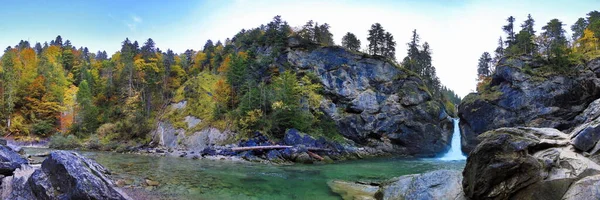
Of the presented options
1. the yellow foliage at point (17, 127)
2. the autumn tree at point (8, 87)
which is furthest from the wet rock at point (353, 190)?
the autumn tree at point (8, 87)

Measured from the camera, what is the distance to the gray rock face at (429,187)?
412 inches

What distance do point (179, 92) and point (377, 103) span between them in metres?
34.4

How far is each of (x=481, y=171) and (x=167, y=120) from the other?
45.4 meters

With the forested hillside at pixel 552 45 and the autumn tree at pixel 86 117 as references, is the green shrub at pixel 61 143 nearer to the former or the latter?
the autumn tree at pixel 86 117

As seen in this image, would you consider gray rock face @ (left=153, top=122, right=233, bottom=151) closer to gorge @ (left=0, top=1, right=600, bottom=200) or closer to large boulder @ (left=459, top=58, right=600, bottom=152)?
gorge @ (left=0, top=1, right=600, bottom=200)

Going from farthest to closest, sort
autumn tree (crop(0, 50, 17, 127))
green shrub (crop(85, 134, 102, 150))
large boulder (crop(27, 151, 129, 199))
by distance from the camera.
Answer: autumn tree (crop(0, 50, 17, 127))
green shrub (crop(85, 134, 102, 150))
large boulder (crop(27, 151, 129, 199))

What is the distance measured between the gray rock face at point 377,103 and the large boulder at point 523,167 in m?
32.6

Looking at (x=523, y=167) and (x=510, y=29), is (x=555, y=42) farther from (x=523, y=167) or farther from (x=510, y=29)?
(x=523, y=167)

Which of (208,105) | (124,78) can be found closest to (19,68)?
(124,78)

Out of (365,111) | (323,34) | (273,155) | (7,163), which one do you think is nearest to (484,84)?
(365,111)

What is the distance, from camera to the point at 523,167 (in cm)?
858

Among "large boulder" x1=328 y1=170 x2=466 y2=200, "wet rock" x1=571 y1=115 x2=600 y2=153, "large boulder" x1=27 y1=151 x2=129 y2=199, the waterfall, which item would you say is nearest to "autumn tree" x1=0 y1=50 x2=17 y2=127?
"large boulder" x1=27 y1=151 x2=129 y2=199

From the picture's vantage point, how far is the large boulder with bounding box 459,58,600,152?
3594cm

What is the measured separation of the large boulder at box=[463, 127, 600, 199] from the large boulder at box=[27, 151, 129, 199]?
11248mm
